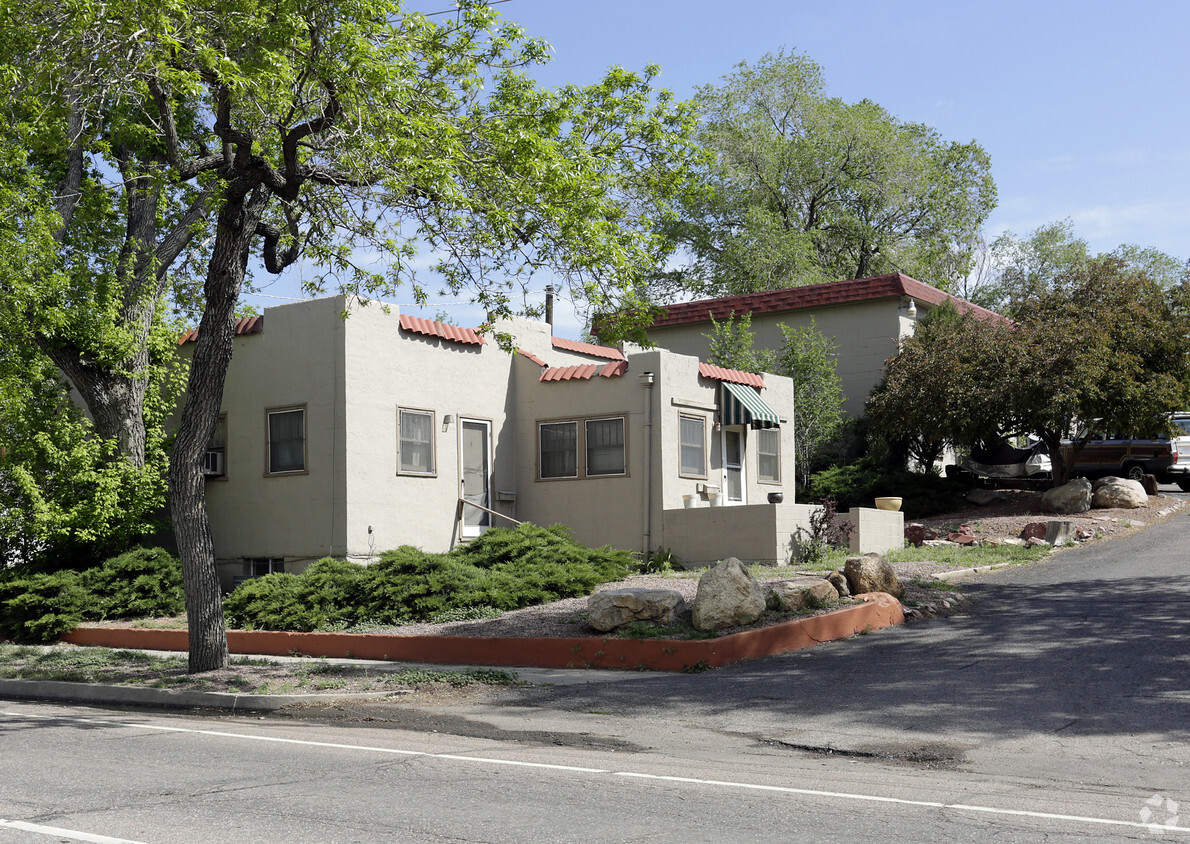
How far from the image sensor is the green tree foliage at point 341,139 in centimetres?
1155

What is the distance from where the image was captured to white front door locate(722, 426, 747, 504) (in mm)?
21578

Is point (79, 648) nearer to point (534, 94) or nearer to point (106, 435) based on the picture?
point (106, 435)

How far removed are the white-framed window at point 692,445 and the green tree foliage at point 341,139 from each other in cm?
628

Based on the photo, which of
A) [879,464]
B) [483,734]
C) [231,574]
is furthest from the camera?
[879,464]

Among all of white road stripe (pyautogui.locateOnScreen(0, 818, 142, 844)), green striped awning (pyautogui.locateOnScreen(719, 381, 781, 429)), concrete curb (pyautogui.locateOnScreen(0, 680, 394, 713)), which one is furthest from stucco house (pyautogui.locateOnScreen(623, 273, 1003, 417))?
white road stripe (pyautogui.locateOnScreen(0, 818, 142, 844))

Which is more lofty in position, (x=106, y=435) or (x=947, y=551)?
(x=106, y=435)

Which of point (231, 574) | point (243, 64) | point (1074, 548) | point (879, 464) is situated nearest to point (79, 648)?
point (231, 574)

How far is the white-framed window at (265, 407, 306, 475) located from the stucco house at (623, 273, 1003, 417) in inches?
494

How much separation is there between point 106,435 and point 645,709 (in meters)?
12.0

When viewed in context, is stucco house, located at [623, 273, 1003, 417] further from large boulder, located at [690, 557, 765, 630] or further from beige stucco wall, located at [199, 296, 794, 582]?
large boulder, located at [690, 557, 765, 630]

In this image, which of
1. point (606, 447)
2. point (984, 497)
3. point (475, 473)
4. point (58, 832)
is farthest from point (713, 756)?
point (984, 497)

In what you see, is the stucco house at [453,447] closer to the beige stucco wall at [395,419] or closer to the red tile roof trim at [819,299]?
the beige stucco wall at [395,419]

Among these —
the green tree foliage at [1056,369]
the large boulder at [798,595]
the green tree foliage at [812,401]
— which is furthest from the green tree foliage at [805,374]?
the large boulder at [798,595]

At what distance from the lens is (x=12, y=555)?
63.1 feet
